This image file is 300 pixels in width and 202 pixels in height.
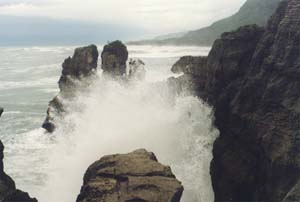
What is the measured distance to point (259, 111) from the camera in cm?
1977

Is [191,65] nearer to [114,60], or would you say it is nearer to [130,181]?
[114,60]

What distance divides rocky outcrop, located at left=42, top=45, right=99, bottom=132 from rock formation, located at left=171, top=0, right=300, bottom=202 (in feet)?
62.9

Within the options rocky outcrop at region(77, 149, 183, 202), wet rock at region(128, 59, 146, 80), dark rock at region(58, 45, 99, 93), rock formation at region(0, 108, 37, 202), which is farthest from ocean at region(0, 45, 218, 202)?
rocky outcrop at region(77, 149, 183, 202)

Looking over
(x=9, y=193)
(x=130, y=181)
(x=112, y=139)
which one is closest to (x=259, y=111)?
(x=130, y=181)

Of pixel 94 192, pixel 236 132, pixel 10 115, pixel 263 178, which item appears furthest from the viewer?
pixel 10 115

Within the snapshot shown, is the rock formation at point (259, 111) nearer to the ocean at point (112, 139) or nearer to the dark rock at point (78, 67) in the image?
the ocean at point (112, 139)

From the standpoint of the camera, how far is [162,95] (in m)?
33.4

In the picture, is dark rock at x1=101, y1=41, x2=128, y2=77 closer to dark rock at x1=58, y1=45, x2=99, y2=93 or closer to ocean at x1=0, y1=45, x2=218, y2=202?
dark rock at x1=58, y1=45, x2=99, y2=93

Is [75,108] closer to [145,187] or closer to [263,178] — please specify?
[263,178]

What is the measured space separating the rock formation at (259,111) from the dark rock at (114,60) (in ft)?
62.4

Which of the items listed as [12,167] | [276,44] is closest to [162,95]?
[12,167]

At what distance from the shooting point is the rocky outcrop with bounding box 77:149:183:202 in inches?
520

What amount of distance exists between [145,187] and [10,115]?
122ft

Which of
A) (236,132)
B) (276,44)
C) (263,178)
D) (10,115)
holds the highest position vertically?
(276,44)
